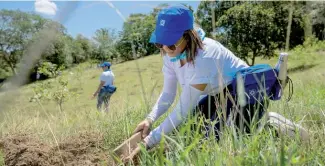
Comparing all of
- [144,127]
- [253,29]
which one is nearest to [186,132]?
[144,127]

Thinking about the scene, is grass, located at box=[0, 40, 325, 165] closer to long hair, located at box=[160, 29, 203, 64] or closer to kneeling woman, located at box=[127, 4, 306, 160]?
kneeling woman, located at box=[127, 4, 306, 160]

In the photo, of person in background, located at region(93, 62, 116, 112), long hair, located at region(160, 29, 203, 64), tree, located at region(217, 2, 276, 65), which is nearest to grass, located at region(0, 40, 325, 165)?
long hair, located at region(160, 29, 203, 64)

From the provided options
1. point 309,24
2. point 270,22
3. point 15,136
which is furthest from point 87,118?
point 270,22

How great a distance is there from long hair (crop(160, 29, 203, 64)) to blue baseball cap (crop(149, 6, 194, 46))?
0.14 ft

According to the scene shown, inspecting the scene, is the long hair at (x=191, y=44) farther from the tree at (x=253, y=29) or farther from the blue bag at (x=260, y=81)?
the tree at (x=253, y=29)

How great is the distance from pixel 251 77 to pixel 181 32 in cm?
49

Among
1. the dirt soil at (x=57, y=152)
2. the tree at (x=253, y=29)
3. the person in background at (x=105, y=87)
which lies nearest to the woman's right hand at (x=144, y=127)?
the dirt soil at (x=57, y=152)

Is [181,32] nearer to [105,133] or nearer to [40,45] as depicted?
[105,133]

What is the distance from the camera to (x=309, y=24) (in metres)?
0.82

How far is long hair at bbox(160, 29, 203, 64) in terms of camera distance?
6.56 feet

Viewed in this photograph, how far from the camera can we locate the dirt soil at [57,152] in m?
2.26

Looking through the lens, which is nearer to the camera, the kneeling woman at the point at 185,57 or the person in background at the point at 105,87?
the kneeling woman at the point at 185,57

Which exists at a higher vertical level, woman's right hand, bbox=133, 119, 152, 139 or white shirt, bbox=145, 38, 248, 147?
white shirt, bbox=145, 38, 248, 147

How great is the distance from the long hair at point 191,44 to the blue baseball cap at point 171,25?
43 mm
